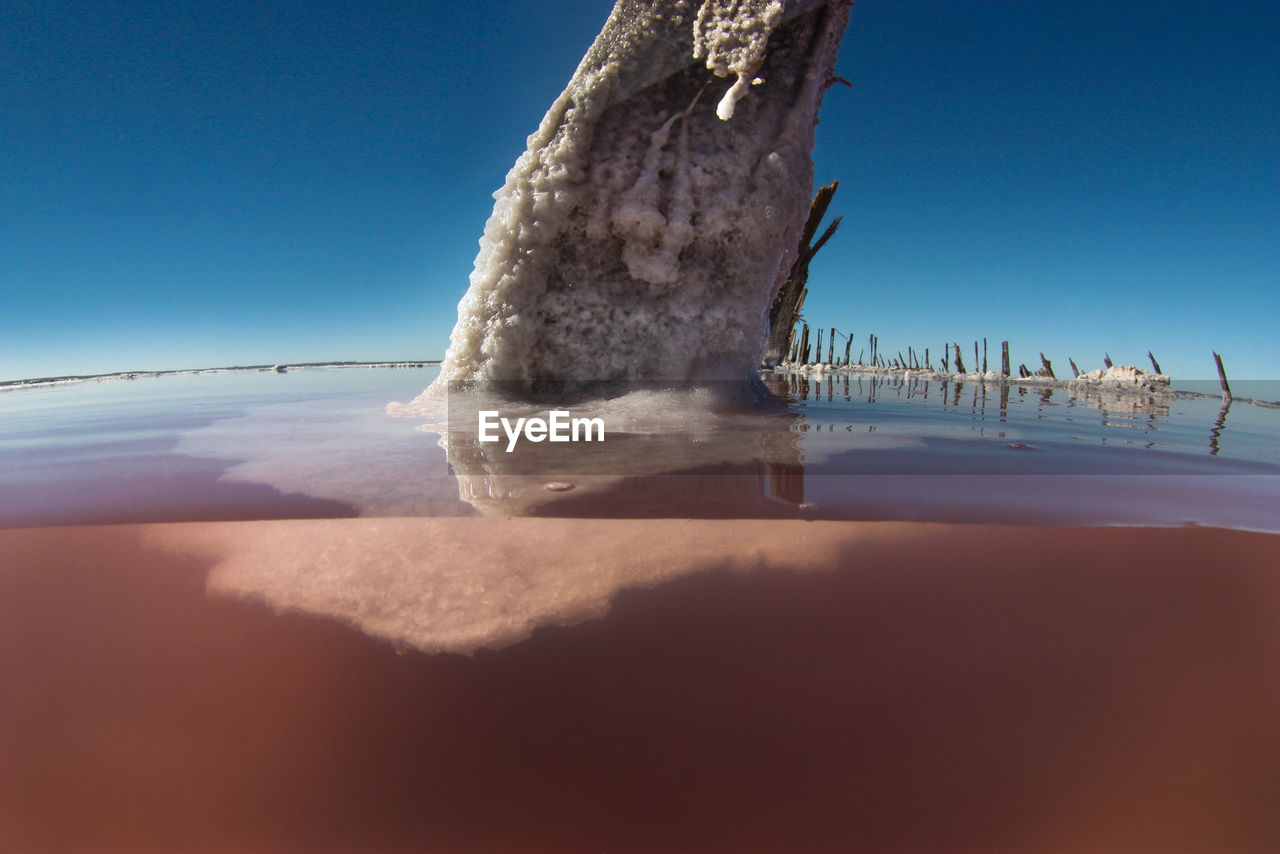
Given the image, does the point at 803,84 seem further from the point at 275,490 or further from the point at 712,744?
the point at 712,744

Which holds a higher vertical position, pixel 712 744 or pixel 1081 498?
pixel 1081 498

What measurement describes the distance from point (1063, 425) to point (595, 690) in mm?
3484

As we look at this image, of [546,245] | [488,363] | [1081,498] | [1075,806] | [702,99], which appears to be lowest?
[1075,806]

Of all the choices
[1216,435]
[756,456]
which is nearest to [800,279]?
[1216,435]

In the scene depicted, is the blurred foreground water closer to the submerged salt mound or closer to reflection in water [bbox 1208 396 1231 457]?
reflection in water [bbox 1208 396 1231 457]

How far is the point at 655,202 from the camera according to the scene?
9.52 feet

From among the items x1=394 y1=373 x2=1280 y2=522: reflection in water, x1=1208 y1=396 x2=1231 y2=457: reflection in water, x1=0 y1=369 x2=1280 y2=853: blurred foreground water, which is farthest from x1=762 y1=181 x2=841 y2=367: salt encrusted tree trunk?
x1=0 y1=369 x2=1280 y2=853: blurred foreground water

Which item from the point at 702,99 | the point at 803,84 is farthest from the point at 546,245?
the point at 803,84

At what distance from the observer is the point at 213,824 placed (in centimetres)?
62

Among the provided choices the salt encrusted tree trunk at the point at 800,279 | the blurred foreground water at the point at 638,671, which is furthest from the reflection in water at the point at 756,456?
the salt encrusted tree trunk at the point at 800,279

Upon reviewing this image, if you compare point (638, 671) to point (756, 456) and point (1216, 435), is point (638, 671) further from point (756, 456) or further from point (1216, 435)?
point (1216, 435)

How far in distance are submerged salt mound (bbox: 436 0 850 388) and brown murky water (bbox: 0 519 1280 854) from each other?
205 cm

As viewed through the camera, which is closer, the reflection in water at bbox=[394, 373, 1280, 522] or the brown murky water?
the brown murky water

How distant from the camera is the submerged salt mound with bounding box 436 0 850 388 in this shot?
2838 mm
